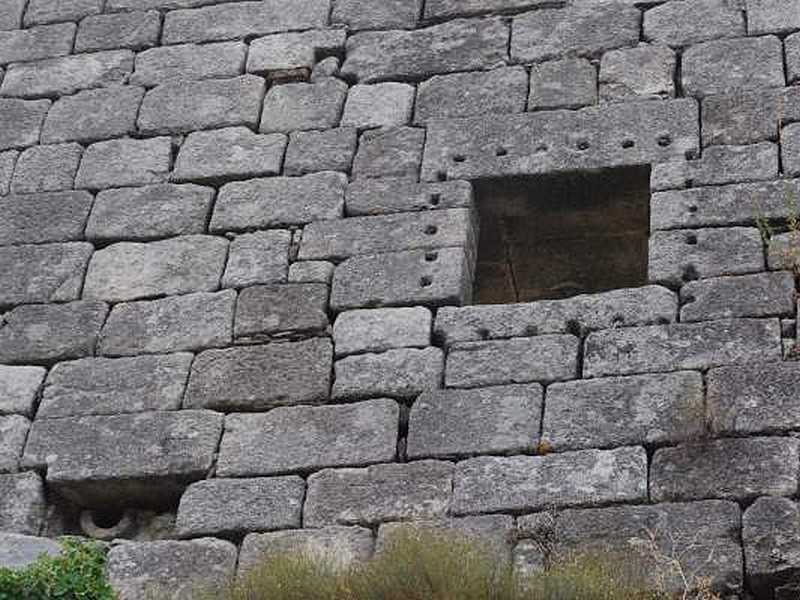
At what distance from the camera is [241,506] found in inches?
347

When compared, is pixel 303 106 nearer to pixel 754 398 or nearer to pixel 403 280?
pixel 403 280

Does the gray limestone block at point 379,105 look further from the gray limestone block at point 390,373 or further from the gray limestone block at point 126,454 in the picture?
the gray limestone block at point 126,454

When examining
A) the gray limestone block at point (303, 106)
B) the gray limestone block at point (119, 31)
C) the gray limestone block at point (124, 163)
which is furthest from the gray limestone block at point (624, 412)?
the gray limestone block at point (119, 31)

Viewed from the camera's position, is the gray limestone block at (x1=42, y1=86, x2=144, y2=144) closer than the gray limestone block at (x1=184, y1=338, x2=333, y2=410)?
No

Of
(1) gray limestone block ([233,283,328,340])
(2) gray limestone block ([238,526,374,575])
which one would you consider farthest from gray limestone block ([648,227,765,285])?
(2) gray limestone block ([238,526,374,575])

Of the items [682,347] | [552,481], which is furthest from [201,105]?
[552,481]

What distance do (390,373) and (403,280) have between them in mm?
539

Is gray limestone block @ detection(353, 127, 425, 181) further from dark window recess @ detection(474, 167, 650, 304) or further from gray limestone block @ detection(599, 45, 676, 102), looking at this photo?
gray limestone block @ detection(599, 45, 676, 102)

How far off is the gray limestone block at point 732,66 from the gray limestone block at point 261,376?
7.05ft

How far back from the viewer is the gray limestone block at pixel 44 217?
1034cm

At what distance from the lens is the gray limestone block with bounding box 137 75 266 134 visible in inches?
420

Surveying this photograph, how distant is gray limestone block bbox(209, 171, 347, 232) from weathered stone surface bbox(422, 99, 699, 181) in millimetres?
463

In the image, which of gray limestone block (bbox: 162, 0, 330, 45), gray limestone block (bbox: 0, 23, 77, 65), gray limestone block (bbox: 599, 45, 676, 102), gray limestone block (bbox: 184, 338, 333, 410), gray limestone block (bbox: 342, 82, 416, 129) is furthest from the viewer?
gray limestone block (bbox: 0, 23, 77, 65)

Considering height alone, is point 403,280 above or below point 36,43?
below
